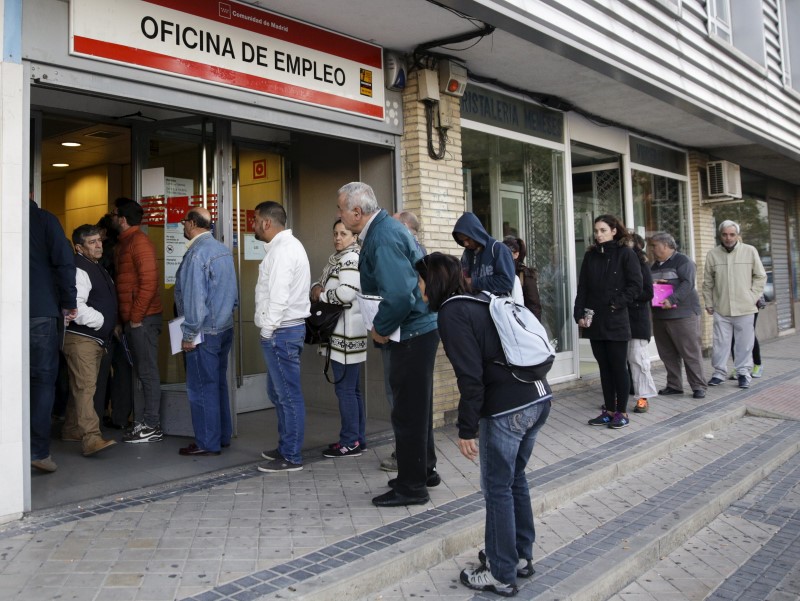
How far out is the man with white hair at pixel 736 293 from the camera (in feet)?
31.3

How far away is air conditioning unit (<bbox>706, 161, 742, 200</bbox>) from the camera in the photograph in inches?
516

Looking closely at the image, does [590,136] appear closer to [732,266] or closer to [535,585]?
[732,266]

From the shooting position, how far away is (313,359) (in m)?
8.00

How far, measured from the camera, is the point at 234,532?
13.7ft

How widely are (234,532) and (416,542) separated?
41.1 inches

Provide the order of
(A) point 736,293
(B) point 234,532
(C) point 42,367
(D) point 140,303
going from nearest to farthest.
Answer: (B) point 234,532
(C) point 42,367
(D) point 140,303
(A) point 736,293

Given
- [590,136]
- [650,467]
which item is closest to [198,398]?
[650,467]

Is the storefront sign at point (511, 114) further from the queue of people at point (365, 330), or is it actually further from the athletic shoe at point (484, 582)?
the athletic shoe at point (484, 582)

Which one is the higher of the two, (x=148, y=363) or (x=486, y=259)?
(x=486, y=259)

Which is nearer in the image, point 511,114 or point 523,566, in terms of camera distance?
point 523,566

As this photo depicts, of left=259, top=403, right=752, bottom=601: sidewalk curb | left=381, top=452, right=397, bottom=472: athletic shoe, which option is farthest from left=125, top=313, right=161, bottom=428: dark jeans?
left=259, top=403, right=752, bottom=601: sidewalk curb

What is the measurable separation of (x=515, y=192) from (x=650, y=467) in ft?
13.4

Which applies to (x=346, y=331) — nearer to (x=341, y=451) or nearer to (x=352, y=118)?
(x=341, y=451)

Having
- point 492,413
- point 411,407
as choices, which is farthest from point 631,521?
point 492,413
